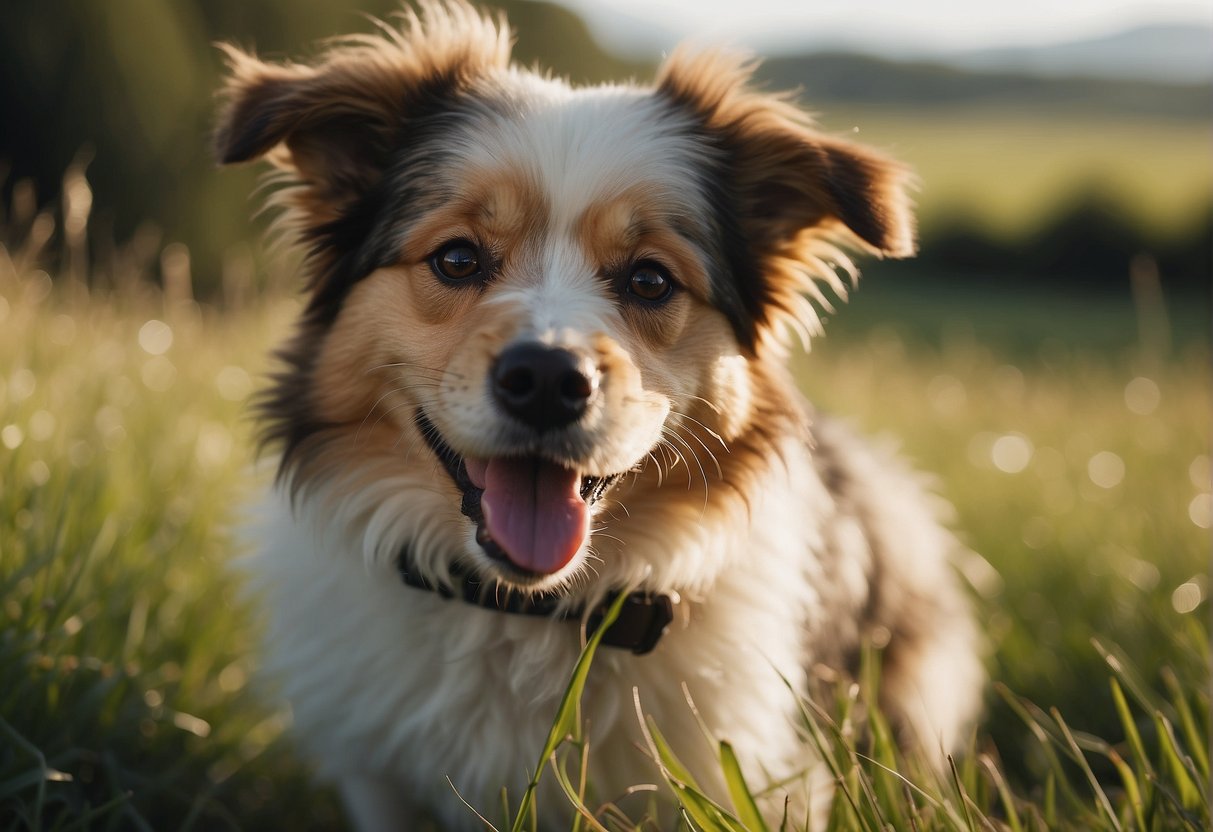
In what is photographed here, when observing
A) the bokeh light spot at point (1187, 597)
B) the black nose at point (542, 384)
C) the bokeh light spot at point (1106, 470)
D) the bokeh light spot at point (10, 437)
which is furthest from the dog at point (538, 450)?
the bokeh light spot at point (1106, 470)

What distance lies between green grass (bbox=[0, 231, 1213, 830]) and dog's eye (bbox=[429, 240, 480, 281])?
68 cm

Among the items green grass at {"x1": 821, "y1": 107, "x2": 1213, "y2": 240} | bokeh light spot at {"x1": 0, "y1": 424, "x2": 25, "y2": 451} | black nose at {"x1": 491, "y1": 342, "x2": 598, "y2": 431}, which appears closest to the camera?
black nose at {"x1": 491, "y1": 342, "x2": 598, "y2": 431}

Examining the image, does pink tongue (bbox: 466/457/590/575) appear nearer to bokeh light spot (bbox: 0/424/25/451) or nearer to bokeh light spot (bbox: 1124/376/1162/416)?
bokeh light spot (bbox: 0/424/25/451)

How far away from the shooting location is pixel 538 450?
2.42m

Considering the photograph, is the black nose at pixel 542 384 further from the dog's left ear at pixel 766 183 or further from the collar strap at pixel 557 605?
the dog's left ear at pixel 766 183

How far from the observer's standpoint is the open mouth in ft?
8.08

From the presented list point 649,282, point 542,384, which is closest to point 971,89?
point 649,282

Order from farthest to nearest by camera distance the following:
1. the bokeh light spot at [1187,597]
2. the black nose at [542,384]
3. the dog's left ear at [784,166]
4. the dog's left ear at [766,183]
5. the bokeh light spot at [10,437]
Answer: the bokeh light spot at [1187,597] → the bokeh light spot at [10,437] → the dog's left ear at [766,183] → the dog's left ear at [784,166] → the black nose at [542,384]

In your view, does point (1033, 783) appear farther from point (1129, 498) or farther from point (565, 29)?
point (565, 29)

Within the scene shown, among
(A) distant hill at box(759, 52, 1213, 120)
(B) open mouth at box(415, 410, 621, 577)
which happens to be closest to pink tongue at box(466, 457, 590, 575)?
(B) open mouth at box(415, 410, 621, 577)

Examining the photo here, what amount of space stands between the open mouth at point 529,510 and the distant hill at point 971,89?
2199 cm

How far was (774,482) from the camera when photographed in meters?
3.00

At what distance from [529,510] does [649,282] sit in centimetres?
75

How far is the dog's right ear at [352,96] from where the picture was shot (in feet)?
9.02
